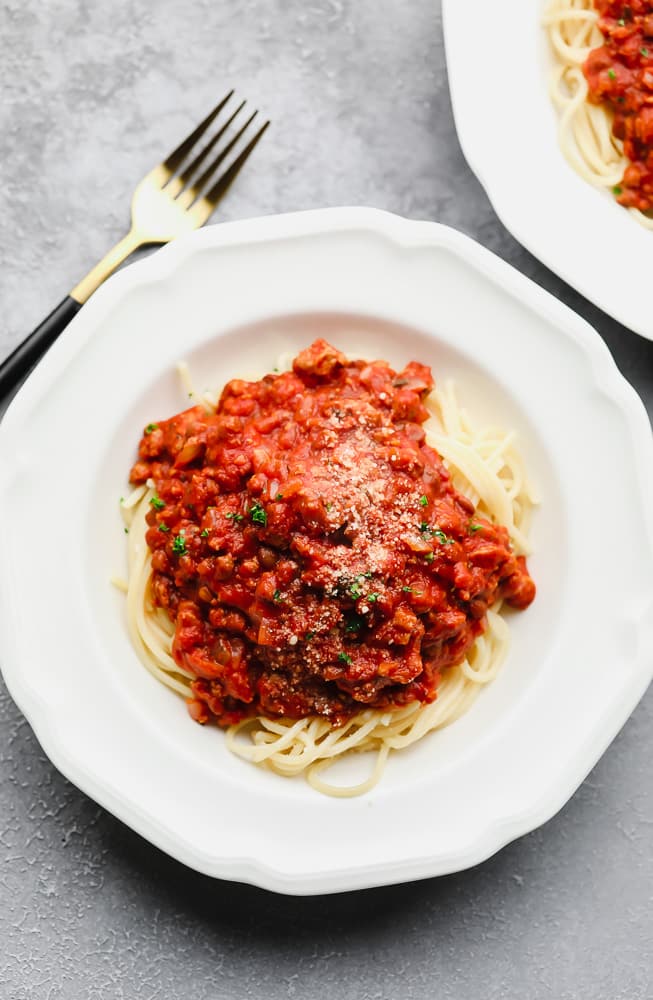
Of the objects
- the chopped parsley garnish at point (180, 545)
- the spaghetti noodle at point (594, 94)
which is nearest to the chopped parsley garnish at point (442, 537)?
the chopped parsley garnish at point (180, 545)

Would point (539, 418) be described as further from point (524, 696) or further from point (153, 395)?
point (153, 395)

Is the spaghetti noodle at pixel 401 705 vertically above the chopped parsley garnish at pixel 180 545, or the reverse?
the chopped parsley garnish at pixel 180 545

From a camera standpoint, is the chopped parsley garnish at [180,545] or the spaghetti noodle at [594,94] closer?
the chopped parsley garnish at [180,545]

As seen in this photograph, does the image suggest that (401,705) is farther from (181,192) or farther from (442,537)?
(181,192)

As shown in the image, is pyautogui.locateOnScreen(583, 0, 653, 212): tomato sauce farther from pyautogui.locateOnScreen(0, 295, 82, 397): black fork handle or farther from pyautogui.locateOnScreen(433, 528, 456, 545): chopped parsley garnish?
pyautogui.locateOnScreen(0, 295, 82, 397): black fork handle

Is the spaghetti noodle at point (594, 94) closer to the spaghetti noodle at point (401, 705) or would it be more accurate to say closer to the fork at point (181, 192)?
the spaghetti noodle at point (401, 705)

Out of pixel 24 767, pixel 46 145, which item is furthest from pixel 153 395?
pixel 24 767

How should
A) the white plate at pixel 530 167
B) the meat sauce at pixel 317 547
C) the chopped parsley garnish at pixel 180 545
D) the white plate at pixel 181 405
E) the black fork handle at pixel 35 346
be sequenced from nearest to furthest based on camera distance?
the meat sauce at pixel 317 547, the white plate at pixel 181 405, the chopped parsley garnish at pixel 180 545, the white plate at pixel 530 167, the black fork handle at pixel 35 346
